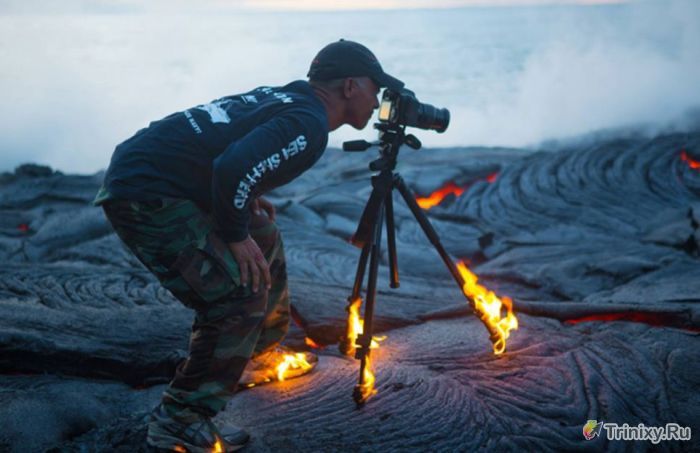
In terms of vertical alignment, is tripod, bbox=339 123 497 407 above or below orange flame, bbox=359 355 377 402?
above

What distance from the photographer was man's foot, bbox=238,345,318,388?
3.51 m

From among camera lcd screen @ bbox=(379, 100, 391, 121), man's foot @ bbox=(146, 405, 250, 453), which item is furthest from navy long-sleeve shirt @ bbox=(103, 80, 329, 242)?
man's foot @ bbox=(146, 405, 250, 453)

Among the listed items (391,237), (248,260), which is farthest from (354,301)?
(248,260)

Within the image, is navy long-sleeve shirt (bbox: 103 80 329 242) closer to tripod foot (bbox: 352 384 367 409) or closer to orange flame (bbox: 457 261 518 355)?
tripod foot (bbox: 352 384 367 409)

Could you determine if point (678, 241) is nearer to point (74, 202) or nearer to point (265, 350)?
point (265, 350)

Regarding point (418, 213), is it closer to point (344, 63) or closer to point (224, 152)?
point (344, 63)

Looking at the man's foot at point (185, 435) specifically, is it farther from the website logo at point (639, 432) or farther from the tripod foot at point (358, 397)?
the website logo at point (639, 432)

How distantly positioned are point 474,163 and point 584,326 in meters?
6.29

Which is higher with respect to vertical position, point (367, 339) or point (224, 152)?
point (224, 152)

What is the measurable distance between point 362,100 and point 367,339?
118 centimetres

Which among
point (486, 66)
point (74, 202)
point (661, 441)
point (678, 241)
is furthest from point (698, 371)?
point (486, 66)

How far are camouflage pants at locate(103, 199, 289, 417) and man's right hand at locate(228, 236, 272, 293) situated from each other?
Result: 0.12 ft

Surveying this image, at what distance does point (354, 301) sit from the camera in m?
3.57

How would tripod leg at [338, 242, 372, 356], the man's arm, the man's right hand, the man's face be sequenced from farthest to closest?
tripod leg at [338, 242, 372, 356], the man's face, the man's right hand, the man's arm
